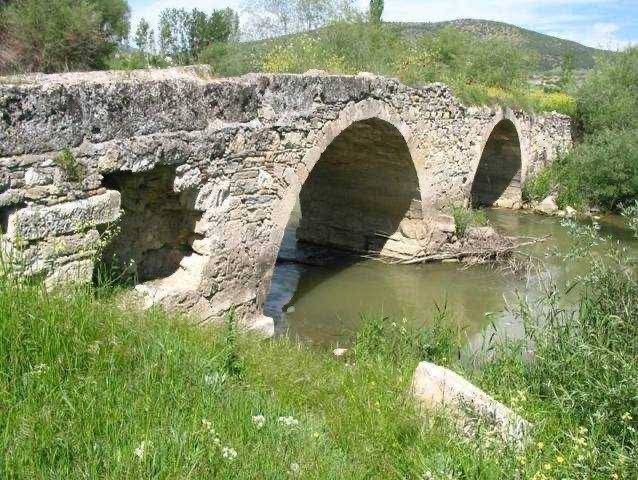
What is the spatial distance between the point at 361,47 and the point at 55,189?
7895 millimetres

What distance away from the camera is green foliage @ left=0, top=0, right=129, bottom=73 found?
13773mm

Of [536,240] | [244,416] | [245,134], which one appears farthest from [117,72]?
[536,240]

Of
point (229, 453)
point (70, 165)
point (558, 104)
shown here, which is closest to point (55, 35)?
point (70, 165)

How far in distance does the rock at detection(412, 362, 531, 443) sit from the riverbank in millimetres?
93

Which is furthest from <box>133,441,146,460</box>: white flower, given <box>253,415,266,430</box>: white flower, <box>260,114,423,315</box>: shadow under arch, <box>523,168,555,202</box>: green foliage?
<box>523,168,555,202</box>: green foliage

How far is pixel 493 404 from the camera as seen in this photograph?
11.8ft

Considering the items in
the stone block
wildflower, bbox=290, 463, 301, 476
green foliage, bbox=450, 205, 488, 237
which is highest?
the stone block

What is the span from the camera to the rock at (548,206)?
1469 cm

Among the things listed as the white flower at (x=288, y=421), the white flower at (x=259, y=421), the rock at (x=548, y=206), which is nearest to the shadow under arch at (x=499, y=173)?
the rock at (x=548, y=206)

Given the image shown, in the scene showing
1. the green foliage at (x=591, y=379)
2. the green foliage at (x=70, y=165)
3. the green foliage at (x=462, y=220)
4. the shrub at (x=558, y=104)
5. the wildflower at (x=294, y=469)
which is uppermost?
the green foliage at (x=70, y=165)

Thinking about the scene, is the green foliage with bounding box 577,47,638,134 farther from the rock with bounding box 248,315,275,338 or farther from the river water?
the rock with bounding box 248,315,275,338

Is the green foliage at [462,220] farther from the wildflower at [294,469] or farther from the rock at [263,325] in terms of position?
the wildflower at [294,469]

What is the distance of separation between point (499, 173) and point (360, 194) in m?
6.16

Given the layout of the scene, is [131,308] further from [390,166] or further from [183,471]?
[390,166]
